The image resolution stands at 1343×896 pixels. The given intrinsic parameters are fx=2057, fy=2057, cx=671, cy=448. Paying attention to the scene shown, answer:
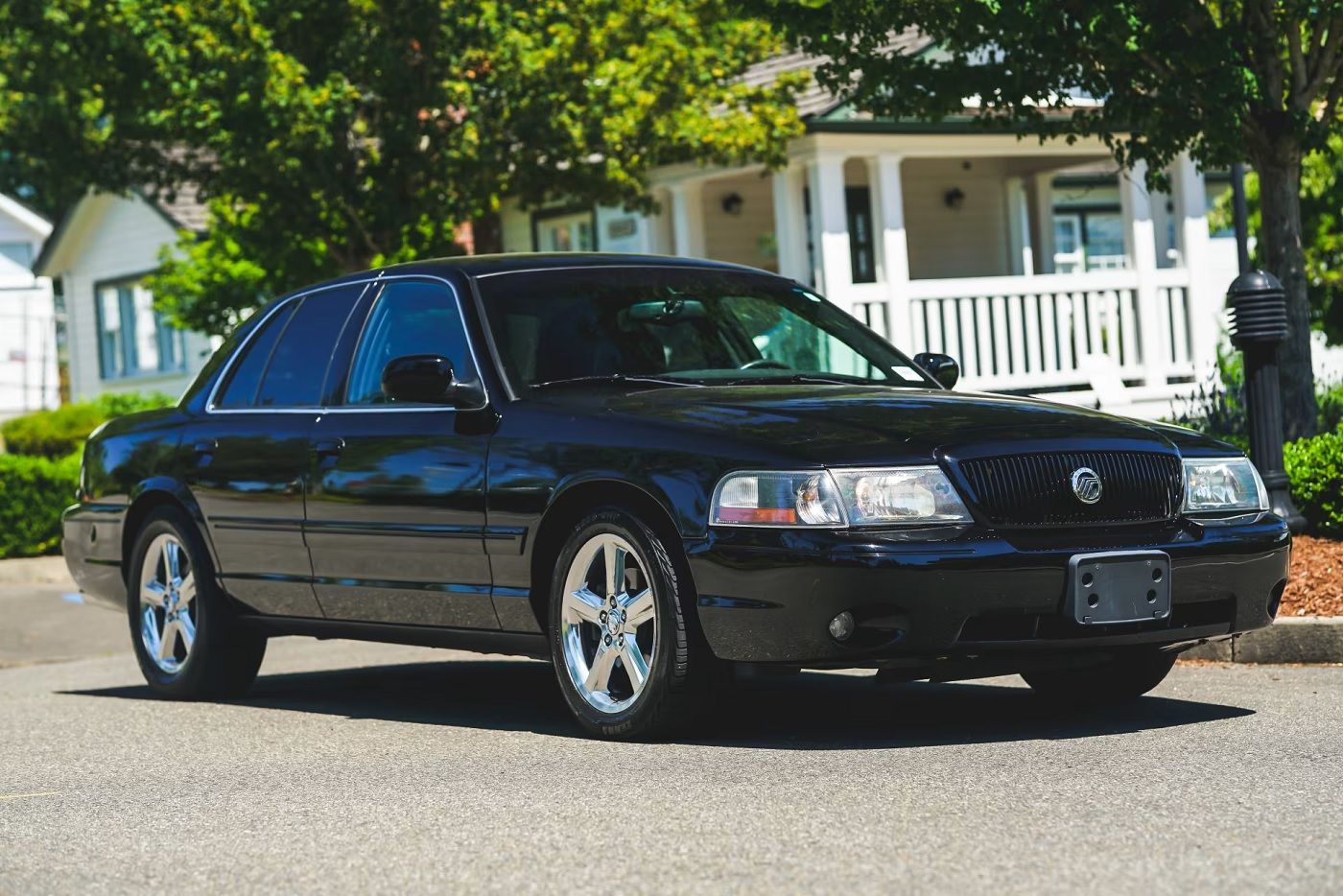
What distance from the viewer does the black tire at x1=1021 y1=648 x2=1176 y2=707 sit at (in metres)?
7.06

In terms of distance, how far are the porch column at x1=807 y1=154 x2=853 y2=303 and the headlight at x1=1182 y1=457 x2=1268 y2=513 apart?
12.1 metres

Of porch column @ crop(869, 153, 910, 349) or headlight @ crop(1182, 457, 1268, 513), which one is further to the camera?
porch column @ crop(869, 153, 910, 349)

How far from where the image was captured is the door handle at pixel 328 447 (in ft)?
24.8

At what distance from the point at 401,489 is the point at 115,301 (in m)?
27.2

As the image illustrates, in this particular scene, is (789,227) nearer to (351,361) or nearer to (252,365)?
(252,365)

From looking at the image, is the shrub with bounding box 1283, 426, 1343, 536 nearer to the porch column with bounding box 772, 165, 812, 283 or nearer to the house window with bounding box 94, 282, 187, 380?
the porch column with bounding box 772, 165, 812, 283

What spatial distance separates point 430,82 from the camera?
16922 mm

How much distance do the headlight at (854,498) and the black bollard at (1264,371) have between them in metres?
4.09

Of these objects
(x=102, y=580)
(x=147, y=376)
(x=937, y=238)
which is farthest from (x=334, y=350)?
(x=147, y=376)

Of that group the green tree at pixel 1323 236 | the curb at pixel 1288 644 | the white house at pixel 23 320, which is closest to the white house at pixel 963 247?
the green tree at pixel 1323 236

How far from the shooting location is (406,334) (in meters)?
7.64

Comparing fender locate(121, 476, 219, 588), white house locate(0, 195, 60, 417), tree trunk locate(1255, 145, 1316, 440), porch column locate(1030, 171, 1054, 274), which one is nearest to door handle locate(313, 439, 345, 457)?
fender locate(121, 476, 219, 588)

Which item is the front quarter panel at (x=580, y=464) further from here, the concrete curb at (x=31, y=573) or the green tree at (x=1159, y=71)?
the concrete curb at (x=31, y=573)

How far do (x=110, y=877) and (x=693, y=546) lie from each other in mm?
1979
